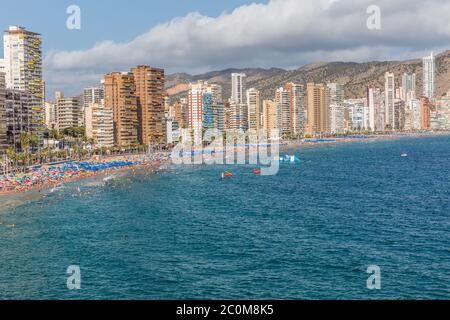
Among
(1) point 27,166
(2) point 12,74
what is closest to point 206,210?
(1) point 27,166

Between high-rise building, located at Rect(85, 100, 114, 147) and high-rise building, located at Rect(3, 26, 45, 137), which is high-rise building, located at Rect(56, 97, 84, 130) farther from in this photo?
high-rise building, located at Rect(3, 26, 45, 137)

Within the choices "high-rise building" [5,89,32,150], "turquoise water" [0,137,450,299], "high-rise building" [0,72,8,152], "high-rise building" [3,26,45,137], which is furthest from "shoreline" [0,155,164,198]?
"high-rise building" [3,26,45,137]

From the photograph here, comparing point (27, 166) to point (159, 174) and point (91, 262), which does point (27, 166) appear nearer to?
point (159, 174)

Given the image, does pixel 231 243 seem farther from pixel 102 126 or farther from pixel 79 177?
pixel 102 126

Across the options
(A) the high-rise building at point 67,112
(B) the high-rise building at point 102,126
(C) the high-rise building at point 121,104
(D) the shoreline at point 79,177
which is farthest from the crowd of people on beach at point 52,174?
(A) the high-rise building at point 67,112

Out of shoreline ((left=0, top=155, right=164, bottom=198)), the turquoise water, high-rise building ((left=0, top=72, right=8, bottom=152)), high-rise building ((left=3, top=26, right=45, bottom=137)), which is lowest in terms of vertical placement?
the turquoise water

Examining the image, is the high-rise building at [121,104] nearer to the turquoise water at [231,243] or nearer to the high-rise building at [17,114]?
the high-rise building at [17,114]

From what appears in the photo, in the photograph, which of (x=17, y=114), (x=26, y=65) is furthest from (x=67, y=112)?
(x=17, y=114)
